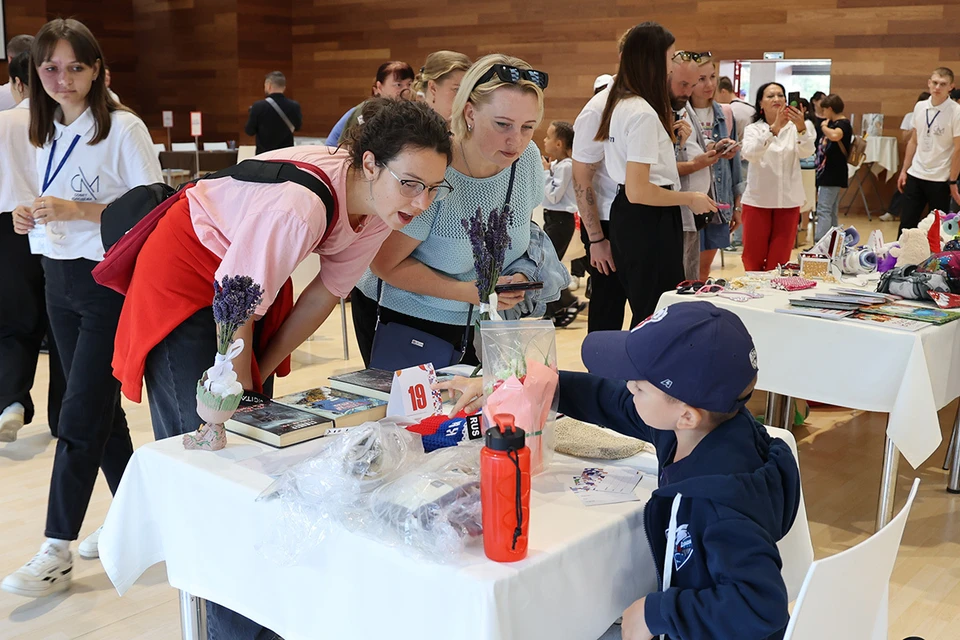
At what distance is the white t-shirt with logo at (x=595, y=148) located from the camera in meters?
3.76

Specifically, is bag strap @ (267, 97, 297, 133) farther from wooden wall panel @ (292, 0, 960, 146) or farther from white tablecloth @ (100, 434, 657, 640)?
white tablecloth @ (100, 434, 657, 640)

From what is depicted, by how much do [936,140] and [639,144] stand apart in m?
5.46

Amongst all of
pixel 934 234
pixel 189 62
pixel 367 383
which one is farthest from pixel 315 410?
Answer: pixel 189 62

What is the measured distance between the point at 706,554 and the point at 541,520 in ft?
0.81

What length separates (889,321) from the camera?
109 inches

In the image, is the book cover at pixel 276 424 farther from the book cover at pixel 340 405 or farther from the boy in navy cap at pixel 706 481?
the boy in navy cap at pixel 706 481

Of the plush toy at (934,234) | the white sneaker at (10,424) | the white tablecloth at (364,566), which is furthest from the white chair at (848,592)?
the white sneaker at (10,424)

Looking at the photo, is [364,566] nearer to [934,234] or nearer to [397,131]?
[397,131]

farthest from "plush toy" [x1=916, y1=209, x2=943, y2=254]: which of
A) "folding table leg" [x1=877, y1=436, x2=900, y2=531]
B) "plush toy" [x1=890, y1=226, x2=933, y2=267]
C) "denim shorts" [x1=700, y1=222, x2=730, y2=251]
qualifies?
"folding table leg" [x1=877, y1=436, x2=900, y2=531]

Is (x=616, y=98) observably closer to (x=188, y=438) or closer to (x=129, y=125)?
(x=129, y=125)

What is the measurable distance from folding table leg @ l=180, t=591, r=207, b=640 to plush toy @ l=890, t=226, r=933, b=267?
285 centimetres

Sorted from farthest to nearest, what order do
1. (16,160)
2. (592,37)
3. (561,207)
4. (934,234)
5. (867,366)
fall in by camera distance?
(592,37), (561,207), (934,234), (16,160), (867,366)

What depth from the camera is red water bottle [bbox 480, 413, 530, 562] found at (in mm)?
1185

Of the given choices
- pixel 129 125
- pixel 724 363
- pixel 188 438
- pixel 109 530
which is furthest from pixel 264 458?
pixel 129 125
